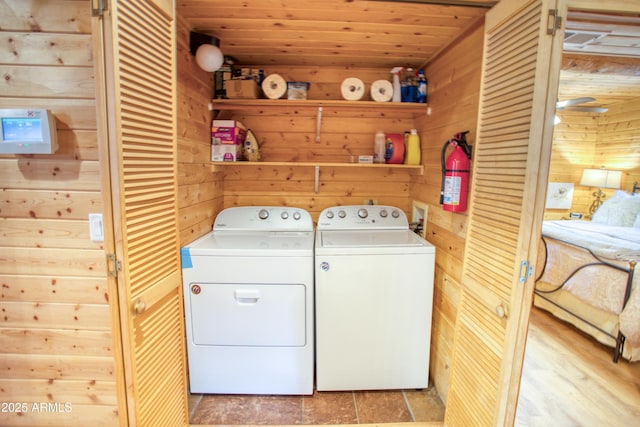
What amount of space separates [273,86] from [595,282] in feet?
9.52

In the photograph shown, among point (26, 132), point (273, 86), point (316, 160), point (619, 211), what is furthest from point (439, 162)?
point (619, 211)

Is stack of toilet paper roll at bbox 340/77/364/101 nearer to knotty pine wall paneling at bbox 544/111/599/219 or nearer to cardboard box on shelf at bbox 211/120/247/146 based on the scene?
cardboard box on shelf at bbox 211/120/247/146

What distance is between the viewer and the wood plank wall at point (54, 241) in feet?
3.82

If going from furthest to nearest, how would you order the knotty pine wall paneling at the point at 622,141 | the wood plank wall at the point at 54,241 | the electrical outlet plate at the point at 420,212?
1. the knotty pine wall paneling at the point at 622,141
2. the electrical outlet plate at the point at 420,212
3. the wood plank wall at the point at 54,241

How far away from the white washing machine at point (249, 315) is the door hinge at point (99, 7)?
43.6 inches

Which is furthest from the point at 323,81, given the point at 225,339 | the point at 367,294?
the point at 225,339

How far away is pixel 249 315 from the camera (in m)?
1.71

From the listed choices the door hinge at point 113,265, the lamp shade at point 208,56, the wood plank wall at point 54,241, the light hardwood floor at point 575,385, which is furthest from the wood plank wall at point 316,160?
the light hardwood floor at point 575,385

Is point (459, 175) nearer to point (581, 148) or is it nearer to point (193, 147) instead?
point (193, 147)

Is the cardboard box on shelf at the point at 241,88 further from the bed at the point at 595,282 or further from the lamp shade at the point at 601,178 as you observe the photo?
the lamp shade at the point at 601,178

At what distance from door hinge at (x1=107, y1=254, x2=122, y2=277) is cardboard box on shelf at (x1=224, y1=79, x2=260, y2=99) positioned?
4.45 ft

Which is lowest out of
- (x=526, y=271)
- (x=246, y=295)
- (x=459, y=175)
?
(x=246, y=295)

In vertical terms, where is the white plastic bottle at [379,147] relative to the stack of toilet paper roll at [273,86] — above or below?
below

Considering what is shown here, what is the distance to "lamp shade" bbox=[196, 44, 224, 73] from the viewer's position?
1708mm
